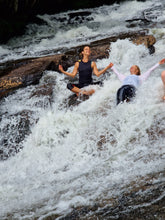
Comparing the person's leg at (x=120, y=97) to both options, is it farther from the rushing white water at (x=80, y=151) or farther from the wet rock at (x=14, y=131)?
the wet rock at (x=14, y=131)

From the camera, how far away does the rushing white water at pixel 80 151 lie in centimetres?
354

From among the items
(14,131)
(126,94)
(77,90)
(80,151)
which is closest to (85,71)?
(77,90)

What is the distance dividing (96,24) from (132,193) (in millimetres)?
11108

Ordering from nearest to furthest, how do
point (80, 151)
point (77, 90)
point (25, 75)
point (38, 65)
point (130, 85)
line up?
1. point (80, 151)
2. point (130, 85)
3. point (77, 90)
4. point (25, 75)
5. point (38, 65)

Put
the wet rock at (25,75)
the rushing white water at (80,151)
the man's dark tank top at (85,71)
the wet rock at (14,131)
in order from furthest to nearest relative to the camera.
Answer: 1. the wet rock at (25,75)
2. the man's dark tank top at (85,71)
3. the wet rock at (14,131)
4. the rushing white water at (80,151)

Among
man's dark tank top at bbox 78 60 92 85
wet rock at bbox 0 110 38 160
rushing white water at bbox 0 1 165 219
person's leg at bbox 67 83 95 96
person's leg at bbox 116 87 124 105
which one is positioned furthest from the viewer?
man's dark tank top at bbox 78 60 92 85

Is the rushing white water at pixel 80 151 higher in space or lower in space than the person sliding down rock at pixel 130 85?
lower

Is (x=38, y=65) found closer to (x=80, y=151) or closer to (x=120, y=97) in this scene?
(x=120, y=97)

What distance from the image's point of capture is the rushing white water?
3.54m

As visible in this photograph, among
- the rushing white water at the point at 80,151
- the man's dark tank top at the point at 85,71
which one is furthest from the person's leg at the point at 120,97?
the man's dark tank top at the point at 85,71

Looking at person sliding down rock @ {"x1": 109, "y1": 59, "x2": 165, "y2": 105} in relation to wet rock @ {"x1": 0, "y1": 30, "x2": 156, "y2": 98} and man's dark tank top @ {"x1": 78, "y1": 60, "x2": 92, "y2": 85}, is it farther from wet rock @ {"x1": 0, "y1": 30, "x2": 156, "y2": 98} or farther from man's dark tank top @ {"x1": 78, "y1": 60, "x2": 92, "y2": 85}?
wet rock @ {"x1": 0, "y1": 30, "x2": 156, "y2": 98}

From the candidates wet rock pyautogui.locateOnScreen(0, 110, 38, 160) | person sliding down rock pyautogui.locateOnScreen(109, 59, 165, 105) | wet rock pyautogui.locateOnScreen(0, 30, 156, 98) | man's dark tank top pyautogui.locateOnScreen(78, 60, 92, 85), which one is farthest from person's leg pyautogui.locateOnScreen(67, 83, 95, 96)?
wet rock pyautogui.locateOnScreen(0, 30, 156, 98)

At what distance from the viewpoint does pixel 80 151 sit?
14.8ft

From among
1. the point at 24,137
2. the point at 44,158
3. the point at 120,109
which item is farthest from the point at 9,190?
the point at 120,109
